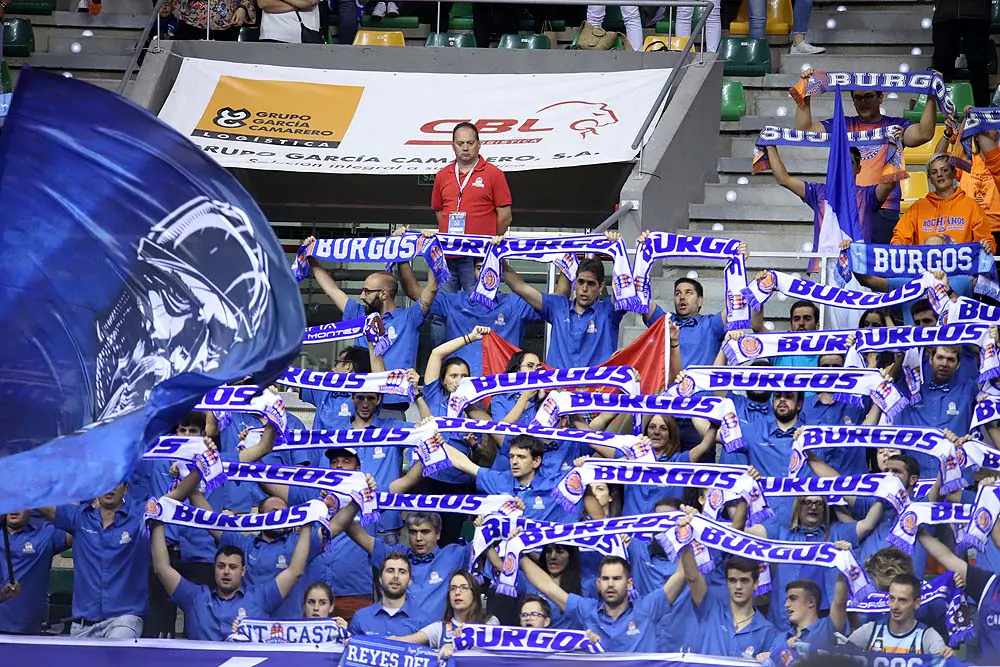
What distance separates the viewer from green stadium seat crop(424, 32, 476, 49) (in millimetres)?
14680

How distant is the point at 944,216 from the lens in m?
10.5

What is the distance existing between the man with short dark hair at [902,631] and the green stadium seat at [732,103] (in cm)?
691

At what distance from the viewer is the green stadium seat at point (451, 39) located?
14.7 meters

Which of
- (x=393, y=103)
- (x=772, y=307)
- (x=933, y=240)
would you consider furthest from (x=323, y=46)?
(x=933, y=240)

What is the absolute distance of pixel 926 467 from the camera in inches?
348

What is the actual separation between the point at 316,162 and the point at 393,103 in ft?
3.16

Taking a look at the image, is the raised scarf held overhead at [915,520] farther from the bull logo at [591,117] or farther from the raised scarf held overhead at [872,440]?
the bull logo at [591,117]

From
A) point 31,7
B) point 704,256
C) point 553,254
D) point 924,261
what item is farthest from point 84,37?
point 924,261

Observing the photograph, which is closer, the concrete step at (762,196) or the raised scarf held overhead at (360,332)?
the raised scarf held overhead at (360,332)

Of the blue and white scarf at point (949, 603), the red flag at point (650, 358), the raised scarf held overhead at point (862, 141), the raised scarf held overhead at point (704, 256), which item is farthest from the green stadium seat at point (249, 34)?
the blue and white scarf at point (949, 603)

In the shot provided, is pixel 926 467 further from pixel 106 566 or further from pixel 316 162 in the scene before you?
pixel 316 162

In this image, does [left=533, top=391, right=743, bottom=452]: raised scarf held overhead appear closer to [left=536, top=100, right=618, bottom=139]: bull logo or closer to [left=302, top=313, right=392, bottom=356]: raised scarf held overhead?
[left=302, top=313, right=392, bottom=356]: raised scarf held overhead

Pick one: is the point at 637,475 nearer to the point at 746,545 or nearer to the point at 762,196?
the point at 746,545

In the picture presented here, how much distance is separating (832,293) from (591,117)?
13.1 ft
